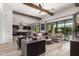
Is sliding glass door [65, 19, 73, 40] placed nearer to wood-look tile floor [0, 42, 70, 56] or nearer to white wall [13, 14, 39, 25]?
wood-look tile floor [0, 42, 70, 56]

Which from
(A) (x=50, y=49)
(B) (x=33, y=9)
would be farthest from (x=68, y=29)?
(B) (x=33, y=9)

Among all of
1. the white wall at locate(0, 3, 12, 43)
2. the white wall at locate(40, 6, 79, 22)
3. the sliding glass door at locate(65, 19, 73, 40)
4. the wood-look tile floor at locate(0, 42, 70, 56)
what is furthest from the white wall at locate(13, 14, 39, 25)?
the sliding glass door at locate(65, 19, 73, 40)

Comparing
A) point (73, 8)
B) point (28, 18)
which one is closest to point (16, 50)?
point (28, 18)

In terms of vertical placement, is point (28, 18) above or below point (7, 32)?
above

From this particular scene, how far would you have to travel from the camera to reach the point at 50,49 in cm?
261

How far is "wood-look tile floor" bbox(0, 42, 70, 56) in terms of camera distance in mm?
2421

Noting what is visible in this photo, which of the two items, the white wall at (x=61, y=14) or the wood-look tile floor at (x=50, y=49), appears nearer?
the white wall at (x=61, y=14)

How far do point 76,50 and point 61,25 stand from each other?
0.71 meters

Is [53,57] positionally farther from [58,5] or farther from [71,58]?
[58,5]

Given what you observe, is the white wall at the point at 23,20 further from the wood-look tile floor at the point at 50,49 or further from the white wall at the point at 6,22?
the wood-look tile floor at the point at 50,49

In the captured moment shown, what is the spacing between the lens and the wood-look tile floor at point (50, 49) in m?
2.42

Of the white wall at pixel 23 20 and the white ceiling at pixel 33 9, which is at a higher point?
the white ceiling at pixel 33 9

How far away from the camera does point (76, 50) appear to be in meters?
2.37

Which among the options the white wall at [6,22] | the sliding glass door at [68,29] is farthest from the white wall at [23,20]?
the sliding glass door at [68,29]
